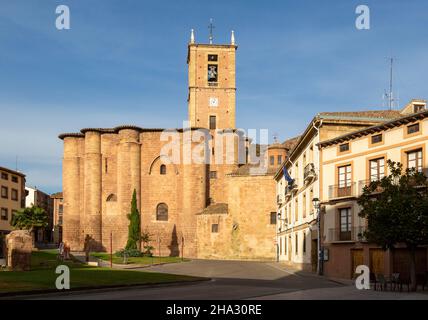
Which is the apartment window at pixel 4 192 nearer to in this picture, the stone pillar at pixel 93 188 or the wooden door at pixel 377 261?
the stone pillar at pixel 93 188

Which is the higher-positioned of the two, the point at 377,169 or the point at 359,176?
the point at 377,169

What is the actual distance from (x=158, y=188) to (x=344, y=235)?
38.0 meters

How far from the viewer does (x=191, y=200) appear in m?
65.2

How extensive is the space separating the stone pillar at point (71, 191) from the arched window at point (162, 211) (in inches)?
390

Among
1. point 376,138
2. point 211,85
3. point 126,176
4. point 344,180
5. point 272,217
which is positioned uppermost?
point 211,85

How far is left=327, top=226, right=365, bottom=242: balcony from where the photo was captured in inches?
1222

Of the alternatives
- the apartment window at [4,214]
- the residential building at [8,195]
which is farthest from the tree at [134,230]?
the apartment window at [4,214]

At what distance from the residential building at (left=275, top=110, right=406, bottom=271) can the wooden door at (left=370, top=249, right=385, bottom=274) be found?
19.8 feet

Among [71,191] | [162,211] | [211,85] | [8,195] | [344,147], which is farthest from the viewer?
[8,195]

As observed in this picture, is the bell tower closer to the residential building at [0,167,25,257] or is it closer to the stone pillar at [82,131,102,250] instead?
the stone pillar at [82,131,102,250]

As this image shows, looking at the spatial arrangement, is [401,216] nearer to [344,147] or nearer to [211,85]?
[344,147]

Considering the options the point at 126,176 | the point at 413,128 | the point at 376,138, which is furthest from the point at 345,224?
the point at 126,176

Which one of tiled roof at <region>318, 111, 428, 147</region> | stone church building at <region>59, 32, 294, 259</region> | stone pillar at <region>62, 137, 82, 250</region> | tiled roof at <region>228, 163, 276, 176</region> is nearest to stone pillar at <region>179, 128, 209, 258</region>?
stone church building at <region>59, 32, 294, 259</region>
